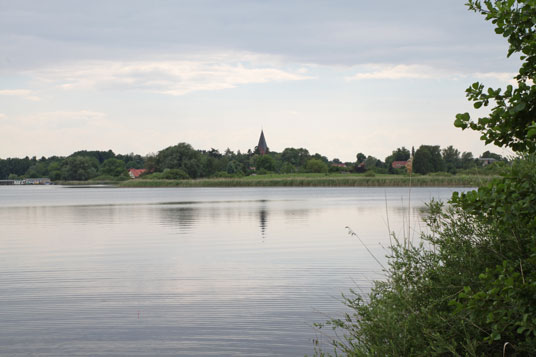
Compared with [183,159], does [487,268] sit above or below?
below

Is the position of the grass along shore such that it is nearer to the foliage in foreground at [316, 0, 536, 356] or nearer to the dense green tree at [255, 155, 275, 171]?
the dense green tree at [255, 155, 275, 171]

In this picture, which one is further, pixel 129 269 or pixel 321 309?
pixel 129 269

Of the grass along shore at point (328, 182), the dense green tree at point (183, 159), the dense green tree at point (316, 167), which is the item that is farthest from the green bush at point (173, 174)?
the dense green tree at point (316, 167)

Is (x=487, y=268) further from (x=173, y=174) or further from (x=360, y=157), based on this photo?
(x=360, y=157)

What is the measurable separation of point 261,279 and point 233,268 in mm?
1793

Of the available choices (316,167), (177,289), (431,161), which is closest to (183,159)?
(316,167)

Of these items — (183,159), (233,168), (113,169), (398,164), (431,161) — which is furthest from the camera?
(113,169)

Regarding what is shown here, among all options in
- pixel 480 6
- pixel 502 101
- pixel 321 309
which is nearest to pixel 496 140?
pixel 502 101

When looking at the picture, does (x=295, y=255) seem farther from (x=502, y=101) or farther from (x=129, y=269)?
(x=502, y=101)

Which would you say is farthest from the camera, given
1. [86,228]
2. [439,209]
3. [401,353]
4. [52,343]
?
[86,228]

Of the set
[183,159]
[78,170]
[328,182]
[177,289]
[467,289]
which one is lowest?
[177,289]

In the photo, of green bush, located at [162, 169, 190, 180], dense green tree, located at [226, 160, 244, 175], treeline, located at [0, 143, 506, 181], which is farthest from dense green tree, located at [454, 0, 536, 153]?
dense green tree, located at [226, 160, 244, 175]

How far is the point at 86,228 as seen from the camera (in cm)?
2595

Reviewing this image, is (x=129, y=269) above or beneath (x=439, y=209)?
beneath
